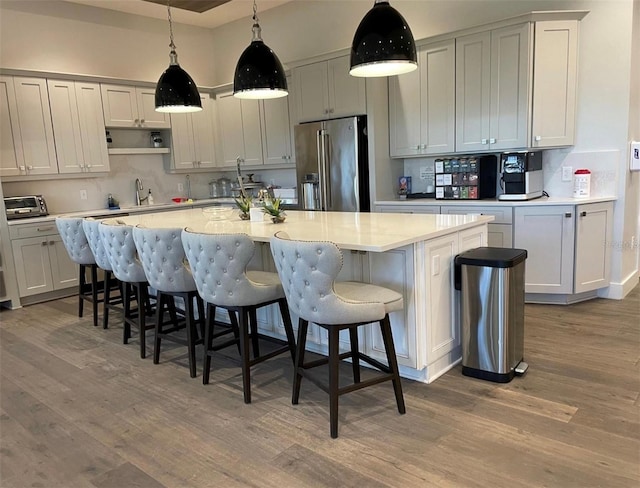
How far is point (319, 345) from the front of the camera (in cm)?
331

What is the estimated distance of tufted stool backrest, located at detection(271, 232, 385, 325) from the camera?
7.13ft

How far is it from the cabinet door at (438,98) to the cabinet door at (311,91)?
1114 millimetres

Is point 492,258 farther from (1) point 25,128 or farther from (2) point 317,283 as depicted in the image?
(1) point 25,128

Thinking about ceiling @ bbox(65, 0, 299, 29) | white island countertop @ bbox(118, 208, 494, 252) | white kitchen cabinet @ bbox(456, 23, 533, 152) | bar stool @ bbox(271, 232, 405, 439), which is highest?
ceiling @ bbox(65, 0, 299, 29)

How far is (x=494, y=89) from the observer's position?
4.37 m

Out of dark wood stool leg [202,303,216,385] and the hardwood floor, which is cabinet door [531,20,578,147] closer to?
the hardwood floor

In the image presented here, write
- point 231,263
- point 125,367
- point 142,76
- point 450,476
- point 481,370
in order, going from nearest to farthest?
point 450,476, point 231,263, point 481,370, point 125,367, point 142,76

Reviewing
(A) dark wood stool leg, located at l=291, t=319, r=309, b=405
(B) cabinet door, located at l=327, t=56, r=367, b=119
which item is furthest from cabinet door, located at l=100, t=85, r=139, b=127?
(A) dark wood stool leg, located at l=291, t=319, r=309, b=405

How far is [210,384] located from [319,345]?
77 centimetres

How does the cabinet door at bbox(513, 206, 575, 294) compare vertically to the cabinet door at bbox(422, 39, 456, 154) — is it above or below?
below

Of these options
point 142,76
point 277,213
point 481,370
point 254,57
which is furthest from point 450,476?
point 142,76

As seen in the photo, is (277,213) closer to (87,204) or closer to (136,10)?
(87,204)

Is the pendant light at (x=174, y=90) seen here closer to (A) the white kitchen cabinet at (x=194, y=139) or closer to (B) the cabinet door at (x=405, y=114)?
(B) the cabinet door at (x=405, y=114)

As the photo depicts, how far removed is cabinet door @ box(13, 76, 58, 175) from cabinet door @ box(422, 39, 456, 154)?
4.05 metres
